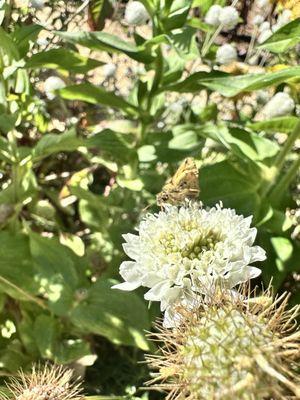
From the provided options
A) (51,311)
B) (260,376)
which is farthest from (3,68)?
(260,376)

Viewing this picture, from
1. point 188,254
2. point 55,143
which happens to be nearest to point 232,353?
point 188,254

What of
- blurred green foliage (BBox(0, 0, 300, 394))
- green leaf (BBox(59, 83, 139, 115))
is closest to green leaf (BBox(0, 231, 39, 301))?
blurred green foliage (BBox(0, 0, 300, 394))

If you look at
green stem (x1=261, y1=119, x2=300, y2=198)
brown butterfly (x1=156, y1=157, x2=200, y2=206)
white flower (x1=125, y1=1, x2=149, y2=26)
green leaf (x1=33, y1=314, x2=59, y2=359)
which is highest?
white flower (x1=125, y1=1, x2=149, y2=26)

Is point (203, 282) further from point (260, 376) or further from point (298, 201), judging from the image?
point (298, 201)

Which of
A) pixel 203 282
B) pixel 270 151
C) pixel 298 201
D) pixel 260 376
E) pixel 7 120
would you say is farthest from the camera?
pixel 298 201

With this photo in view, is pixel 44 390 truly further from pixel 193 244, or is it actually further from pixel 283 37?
pixel 283 37

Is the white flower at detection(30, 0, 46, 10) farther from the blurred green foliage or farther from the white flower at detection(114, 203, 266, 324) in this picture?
the white flower at detection(114, 203, 266, 324)
